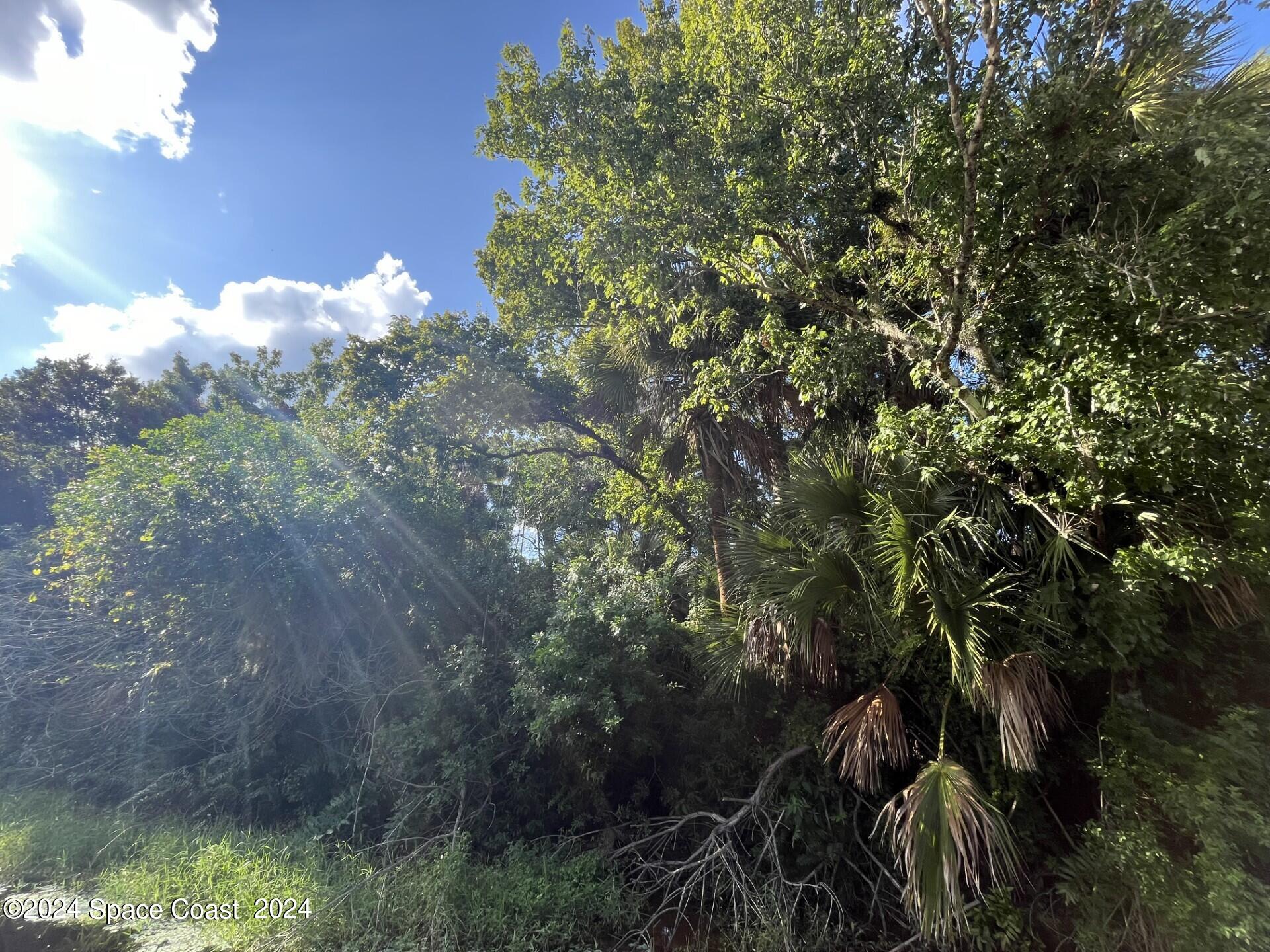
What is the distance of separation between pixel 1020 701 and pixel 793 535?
209 cm

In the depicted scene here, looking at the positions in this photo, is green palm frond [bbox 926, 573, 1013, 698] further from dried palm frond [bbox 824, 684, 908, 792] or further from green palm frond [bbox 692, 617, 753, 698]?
green palm frond [bbox 692, 617, 753, 698]

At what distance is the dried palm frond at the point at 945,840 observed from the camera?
122 inches

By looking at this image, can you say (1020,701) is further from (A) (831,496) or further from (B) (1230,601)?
(A) (831,496)

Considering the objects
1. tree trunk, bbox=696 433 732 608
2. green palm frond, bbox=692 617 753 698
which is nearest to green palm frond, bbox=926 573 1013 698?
green palm frond, bbox=692 617 753 698

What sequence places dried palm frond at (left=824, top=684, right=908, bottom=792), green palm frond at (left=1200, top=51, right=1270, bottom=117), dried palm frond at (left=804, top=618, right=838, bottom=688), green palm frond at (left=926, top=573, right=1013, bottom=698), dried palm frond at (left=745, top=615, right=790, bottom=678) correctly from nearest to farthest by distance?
green palm frond at (left=1200, top=51, right=1270, bottom=117) < green palm frond at (left=926, top=573, right=1013, bottom=698) < dried palm frond at (left=824, top=684, right=908, bottom=792) < dried palm frond at (left=804, top=618, right=838, bottom=688) < dried palm frond at (left=745, top=615, right=790, bottom=678)

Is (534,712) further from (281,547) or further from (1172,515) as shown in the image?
(1172,515)

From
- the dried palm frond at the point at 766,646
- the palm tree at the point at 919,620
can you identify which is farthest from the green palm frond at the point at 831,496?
the dried palm frond at the point at 766,646

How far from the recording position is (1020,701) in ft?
10.6

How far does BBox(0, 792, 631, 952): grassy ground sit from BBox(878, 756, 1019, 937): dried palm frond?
2708 millimetres

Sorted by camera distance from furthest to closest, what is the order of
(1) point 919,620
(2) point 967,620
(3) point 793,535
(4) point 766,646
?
(3) point 793,535
(4) point 766,646
(1) point 919,620
(2) point 967,620

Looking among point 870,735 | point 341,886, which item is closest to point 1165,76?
point 870,735

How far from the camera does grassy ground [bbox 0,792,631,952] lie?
4.08 meters

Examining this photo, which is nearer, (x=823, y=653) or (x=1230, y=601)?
(x=1230, y=601)

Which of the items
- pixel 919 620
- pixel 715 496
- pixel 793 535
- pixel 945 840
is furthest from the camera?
pixel 715 496
